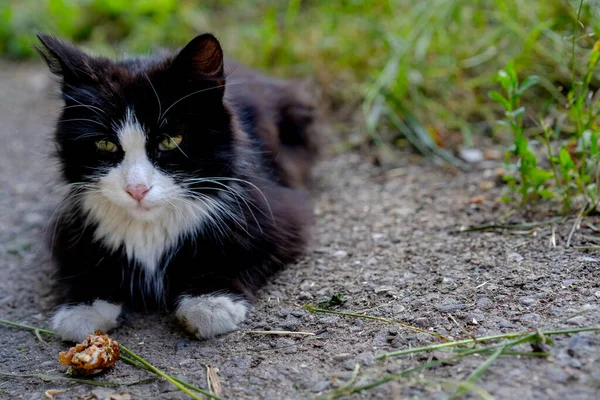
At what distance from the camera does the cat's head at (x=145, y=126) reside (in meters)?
2.24

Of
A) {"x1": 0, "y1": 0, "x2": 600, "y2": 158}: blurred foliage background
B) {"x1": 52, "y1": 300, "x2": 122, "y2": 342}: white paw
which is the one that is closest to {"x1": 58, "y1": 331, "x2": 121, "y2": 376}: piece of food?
{"x1": 52, "y1": 300, "x2": 122, "y2": 342}: white paw

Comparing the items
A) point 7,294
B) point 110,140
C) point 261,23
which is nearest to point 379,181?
point 110,140

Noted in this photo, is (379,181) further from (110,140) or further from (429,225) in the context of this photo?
(110,140)

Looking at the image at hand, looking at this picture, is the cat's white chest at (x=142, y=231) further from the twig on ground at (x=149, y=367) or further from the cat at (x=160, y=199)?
the twig on ground at (x=149, y=367)

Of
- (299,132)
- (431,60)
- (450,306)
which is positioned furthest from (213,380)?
(431,60)

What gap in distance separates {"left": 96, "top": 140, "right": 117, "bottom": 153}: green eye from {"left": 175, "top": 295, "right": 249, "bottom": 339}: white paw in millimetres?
589

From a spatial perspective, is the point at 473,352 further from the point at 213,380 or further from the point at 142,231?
the point at 142,231

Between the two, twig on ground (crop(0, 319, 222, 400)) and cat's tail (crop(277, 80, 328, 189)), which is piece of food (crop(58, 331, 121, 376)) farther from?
cat's tail (crop(277, 80, 328, 189))

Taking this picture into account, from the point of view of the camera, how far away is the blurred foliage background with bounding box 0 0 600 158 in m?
3.72

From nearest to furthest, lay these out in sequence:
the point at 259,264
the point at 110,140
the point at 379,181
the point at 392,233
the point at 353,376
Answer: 1. the point at 353,376
2. the point at 110,140
3. the point at 259,264
4. the point at 392,233
5. the point at 379,181

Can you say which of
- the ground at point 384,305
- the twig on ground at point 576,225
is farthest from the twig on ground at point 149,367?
the twig on ground at point 576,225

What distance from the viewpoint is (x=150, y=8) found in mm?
5535

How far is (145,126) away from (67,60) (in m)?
0.39

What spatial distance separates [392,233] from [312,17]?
112 inches
